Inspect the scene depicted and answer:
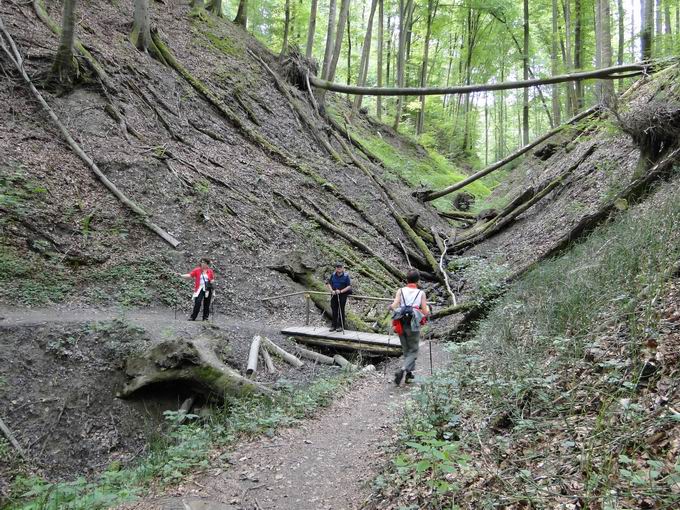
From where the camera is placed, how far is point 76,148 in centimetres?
1170

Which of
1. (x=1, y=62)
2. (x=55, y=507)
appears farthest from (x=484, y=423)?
(x=1, y=62)

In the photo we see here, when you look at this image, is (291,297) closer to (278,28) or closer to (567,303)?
(567,303)

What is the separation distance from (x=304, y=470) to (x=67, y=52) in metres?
12.7

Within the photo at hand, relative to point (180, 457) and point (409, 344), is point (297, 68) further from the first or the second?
point (180, 457)

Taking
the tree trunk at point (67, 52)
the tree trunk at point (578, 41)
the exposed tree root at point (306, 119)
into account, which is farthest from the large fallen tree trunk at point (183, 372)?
the tree trunk at point (578, 41)

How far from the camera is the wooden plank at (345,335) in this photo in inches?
393

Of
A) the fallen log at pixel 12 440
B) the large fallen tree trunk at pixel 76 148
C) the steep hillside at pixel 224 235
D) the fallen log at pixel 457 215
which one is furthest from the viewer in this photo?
the fallen log at pixel 457 215

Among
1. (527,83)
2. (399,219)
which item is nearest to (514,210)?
(399,219)

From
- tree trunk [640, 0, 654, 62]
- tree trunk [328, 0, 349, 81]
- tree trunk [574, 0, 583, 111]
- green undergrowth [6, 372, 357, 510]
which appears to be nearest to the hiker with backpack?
green undergrowth [6, 372, 357, 510]

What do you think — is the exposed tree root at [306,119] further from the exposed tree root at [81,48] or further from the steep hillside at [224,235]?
the exposed tree root at [81,48]

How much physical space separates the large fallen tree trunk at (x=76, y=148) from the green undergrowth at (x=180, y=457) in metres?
5.59

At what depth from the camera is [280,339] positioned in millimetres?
10219

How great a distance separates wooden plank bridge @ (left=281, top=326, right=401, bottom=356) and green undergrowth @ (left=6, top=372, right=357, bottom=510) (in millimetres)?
2527

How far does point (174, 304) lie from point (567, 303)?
313 inches
